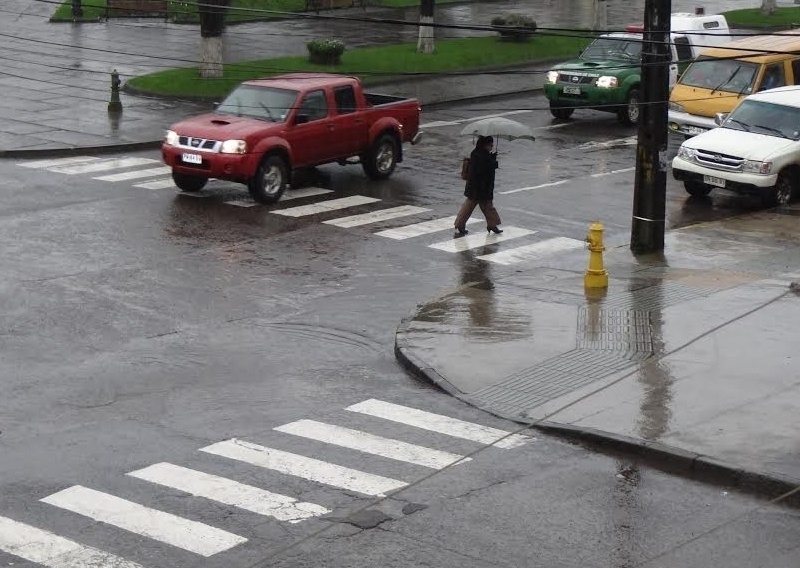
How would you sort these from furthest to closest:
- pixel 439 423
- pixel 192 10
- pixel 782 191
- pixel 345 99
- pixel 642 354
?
pixel 192 10
pixel 345 99
pixel 782 191
pixel 642 354
pixel 439 423

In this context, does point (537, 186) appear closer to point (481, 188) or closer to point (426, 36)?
point (481, 188)

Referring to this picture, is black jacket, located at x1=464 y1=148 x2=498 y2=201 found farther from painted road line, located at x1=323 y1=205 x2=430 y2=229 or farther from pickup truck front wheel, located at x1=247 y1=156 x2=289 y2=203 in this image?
pickup truck front wheel, located at x1=247 y1=156 x2=289 y2=203

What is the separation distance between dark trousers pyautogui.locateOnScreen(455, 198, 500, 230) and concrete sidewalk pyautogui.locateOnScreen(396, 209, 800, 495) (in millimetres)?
1246

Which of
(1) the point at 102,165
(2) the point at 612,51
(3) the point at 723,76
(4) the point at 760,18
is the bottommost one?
(1) the point at 102,165

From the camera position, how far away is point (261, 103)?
2338 cm

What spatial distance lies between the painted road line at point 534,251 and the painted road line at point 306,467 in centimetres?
833

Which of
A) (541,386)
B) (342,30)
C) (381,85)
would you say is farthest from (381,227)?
(342,30)

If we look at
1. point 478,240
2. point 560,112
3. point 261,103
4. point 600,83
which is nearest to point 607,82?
point 600,83

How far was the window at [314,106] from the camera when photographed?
76.9 ft

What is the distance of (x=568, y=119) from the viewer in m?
31.8

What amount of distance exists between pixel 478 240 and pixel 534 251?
3.11ft

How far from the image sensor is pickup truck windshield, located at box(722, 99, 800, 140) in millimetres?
24656

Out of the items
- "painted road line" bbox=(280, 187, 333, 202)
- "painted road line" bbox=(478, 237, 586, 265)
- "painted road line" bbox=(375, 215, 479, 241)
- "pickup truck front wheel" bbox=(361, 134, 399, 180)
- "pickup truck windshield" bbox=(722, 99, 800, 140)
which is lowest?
"painted road line" bbox=(478, 237, 586, 265)

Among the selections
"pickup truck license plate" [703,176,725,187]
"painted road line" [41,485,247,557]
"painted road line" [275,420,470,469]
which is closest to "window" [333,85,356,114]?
"pickup truck license plate" [703,176,725,187]
